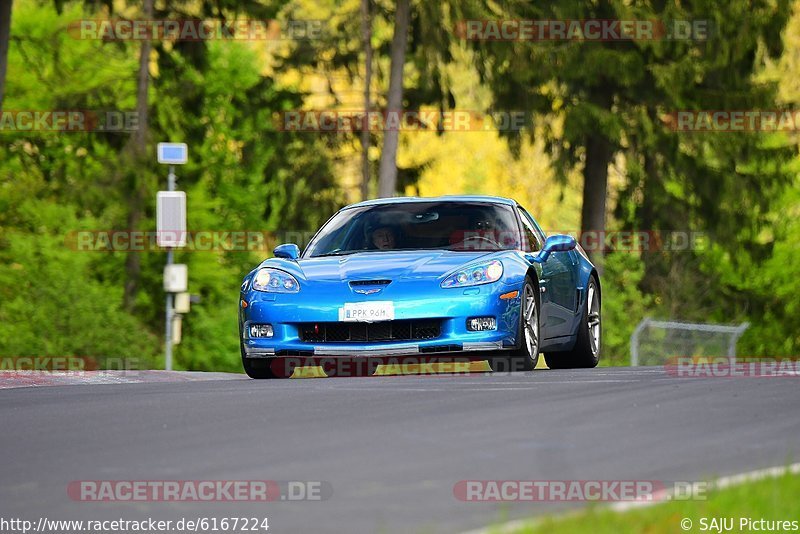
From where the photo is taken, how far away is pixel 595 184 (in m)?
37.6

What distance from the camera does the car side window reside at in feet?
48.5

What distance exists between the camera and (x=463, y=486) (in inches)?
272

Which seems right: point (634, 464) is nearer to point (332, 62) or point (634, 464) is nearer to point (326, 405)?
point (326, 405)

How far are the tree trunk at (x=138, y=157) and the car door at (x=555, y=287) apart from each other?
92.2ft

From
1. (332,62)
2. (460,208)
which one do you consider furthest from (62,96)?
(460,208)

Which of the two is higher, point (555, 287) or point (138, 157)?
point (138, 157)

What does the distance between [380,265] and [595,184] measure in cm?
2456

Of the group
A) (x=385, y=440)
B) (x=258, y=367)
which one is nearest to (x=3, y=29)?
(x=258, y=367)

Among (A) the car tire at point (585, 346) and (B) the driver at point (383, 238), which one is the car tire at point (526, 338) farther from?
(A) the car tire at point (585, 346)

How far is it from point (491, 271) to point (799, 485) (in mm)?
6645

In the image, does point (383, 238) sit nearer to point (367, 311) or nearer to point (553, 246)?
point (553, 246)

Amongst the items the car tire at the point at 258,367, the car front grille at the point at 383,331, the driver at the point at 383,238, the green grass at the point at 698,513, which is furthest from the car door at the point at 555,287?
the green grass at the point at 698,513

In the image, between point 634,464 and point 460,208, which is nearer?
point 634,464

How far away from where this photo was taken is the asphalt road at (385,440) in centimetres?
657
